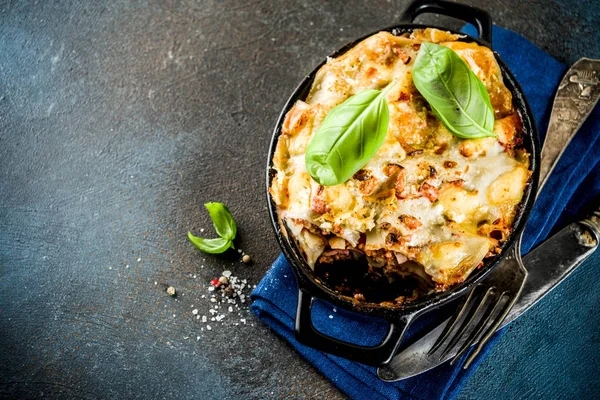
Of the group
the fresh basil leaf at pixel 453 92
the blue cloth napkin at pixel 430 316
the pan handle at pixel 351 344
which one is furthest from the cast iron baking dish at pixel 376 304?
the blue cloth napkin at pixel 430 316

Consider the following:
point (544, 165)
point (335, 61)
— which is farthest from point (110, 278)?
point (544, 165)

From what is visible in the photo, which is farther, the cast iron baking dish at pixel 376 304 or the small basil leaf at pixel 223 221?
the small basil leaf at pixel 223 221

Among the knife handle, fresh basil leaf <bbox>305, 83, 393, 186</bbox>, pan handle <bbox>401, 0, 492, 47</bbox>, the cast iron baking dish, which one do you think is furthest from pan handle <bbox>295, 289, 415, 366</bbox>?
pan handle <bbox>401, 0, 492, 47</bbox>

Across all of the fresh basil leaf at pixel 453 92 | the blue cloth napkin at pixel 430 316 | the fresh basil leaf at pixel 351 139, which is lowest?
the blue cloth napkin at pixel 430 316

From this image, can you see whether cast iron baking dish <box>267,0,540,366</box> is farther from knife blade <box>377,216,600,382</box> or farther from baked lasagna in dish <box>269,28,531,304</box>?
knife blade <box>377,216,600,382</box>

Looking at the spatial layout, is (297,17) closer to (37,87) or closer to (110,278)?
(37,87)

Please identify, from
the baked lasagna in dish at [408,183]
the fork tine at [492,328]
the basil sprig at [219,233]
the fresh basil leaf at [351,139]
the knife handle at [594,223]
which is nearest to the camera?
the fresh basil leaf at [351,139]

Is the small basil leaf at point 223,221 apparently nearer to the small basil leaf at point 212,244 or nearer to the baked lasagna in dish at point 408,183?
the small basil leaf at point 212,244
